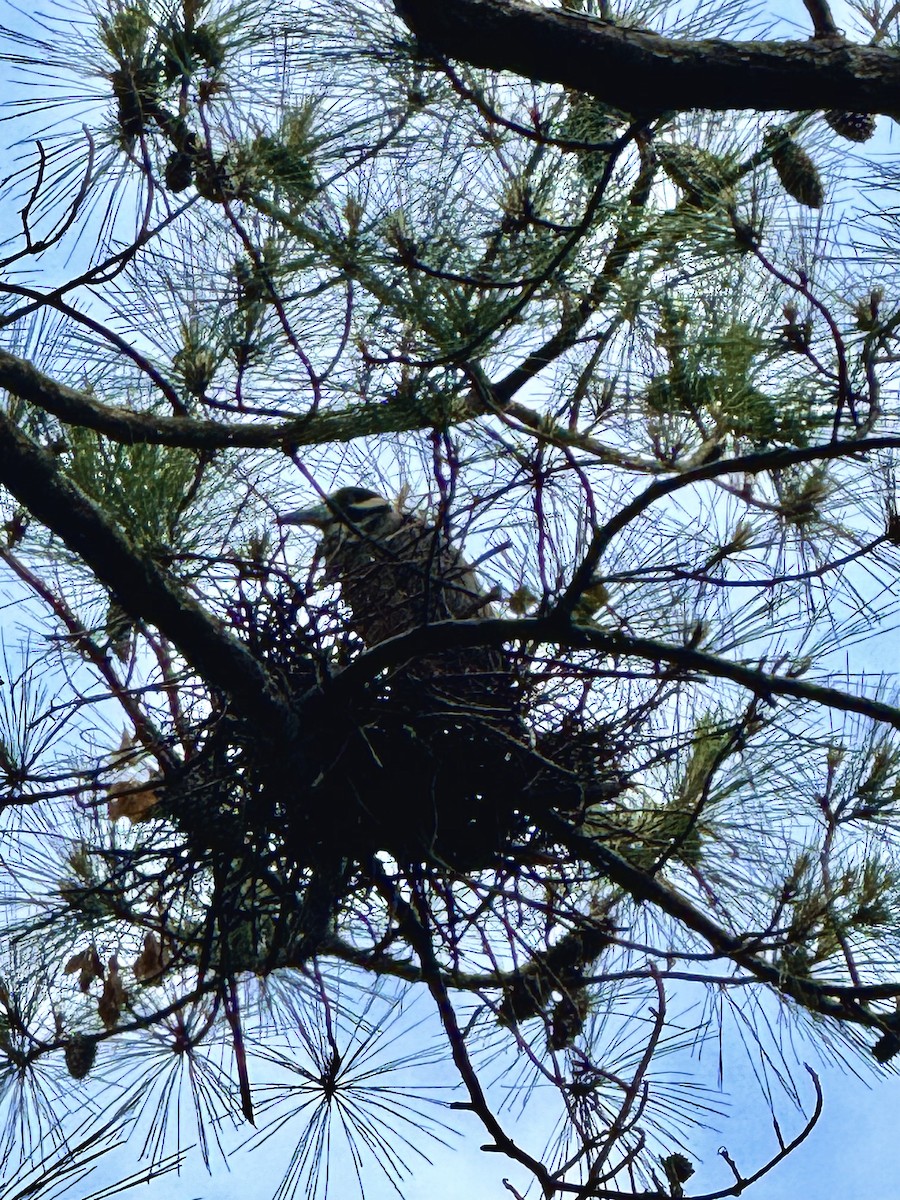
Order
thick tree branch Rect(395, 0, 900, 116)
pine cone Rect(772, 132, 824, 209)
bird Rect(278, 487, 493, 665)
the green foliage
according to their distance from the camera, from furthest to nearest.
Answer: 1. pine cone Rect(772, 132, 824, 209)
2. bird Rect(278, 487, 493, 665)
3. the green foliage
4. thick tree branch Rect(395, 0, 900, 116)

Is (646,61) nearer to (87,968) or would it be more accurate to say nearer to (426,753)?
(426,753)

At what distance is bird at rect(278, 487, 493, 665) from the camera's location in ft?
7.92

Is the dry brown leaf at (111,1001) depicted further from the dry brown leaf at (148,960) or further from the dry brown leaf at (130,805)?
the dry brown leaf at (130,805)

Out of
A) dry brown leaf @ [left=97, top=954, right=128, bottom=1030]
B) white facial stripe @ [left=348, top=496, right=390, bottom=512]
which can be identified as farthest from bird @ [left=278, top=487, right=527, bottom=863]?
white facial stripe @ [left=348, top=496, right=390, bottom=512]

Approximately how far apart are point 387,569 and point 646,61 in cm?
119

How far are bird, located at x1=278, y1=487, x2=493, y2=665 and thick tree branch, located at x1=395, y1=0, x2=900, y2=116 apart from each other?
2.25 ft

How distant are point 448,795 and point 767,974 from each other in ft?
2.30

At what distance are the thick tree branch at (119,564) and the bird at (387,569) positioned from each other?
27 centimetres

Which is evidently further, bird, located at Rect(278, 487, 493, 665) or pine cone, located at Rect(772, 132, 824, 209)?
pine cone, located at Rect(772, 132, 824, 209)

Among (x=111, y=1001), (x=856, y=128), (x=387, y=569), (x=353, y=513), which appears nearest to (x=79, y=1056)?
(x=111, y=1001)

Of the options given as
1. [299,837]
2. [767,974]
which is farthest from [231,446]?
[767,974]

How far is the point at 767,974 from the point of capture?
2.71 m

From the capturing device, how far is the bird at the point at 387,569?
241 centimetres

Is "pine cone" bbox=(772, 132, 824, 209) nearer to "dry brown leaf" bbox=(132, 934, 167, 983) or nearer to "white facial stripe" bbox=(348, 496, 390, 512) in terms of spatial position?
"white facial stripe" bbox=(348, 496, 390, 512)
